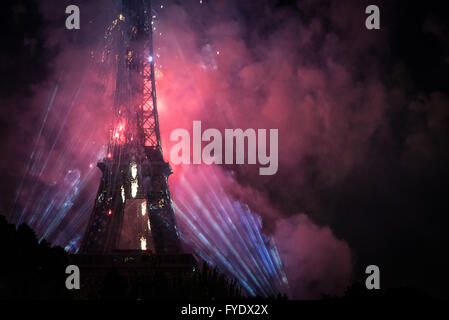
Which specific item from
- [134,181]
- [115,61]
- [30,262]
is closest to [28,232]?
[30,262]

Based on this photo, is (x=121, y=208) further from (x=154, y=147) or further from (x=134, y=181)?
(x=154, y=147)

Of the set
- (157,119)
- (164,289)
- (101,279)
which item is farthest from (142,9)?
(164,289)

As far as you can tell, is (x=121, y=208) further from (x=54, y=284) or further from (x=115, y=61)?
(x=54, y=284)

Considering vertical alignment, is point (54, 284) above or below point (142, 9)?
below

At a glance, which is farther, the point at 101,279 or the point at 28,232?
the point at 101,279
